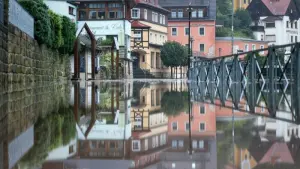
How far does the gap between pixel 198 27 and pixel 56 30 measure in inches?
2936

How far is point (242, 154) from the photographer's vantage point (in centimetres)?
437

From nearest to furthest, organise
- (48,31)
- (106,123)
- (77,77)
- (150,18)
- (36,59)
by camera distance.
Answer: (106,123) → (36,59) → (48,31) → (77,77) → (150,18)

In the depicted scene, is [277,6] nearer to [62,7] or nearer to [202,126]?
[62,7]

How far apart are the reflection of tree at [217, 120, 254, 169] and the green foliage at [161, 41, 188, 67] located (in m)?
76.7

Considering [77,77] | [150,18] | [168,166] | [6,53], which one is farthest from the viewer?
[150,18]

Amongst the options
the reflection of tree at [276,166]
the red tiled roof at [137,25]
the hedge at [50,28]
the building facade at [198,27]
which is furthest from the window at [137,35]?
the reflection of tree at [276,166]

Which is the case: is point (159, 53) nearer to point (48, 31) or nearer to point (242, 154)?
point (48, 31)

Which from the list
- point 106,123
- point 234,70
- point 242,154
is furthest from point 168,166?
point 234,70

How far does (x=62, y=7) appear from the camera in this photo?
154 feet

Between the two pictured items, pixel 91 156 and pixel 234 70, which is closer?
pixel 91 156

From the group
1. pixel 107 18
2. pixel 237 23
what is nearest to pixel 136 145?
pixel 107 18

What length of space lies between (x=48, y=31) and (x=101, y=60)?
1158 inches

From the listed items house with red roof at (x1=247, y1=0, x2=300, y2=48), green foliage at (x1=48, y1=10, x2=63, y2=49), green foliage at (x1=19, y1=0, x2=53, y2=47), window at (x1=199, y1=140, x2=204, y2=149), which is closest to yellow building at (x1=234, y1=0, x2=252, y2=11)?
house with red roof at (x1=247, y1=0, x2=300, y2=48)

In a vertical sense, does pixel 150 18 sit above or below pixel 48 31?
above
